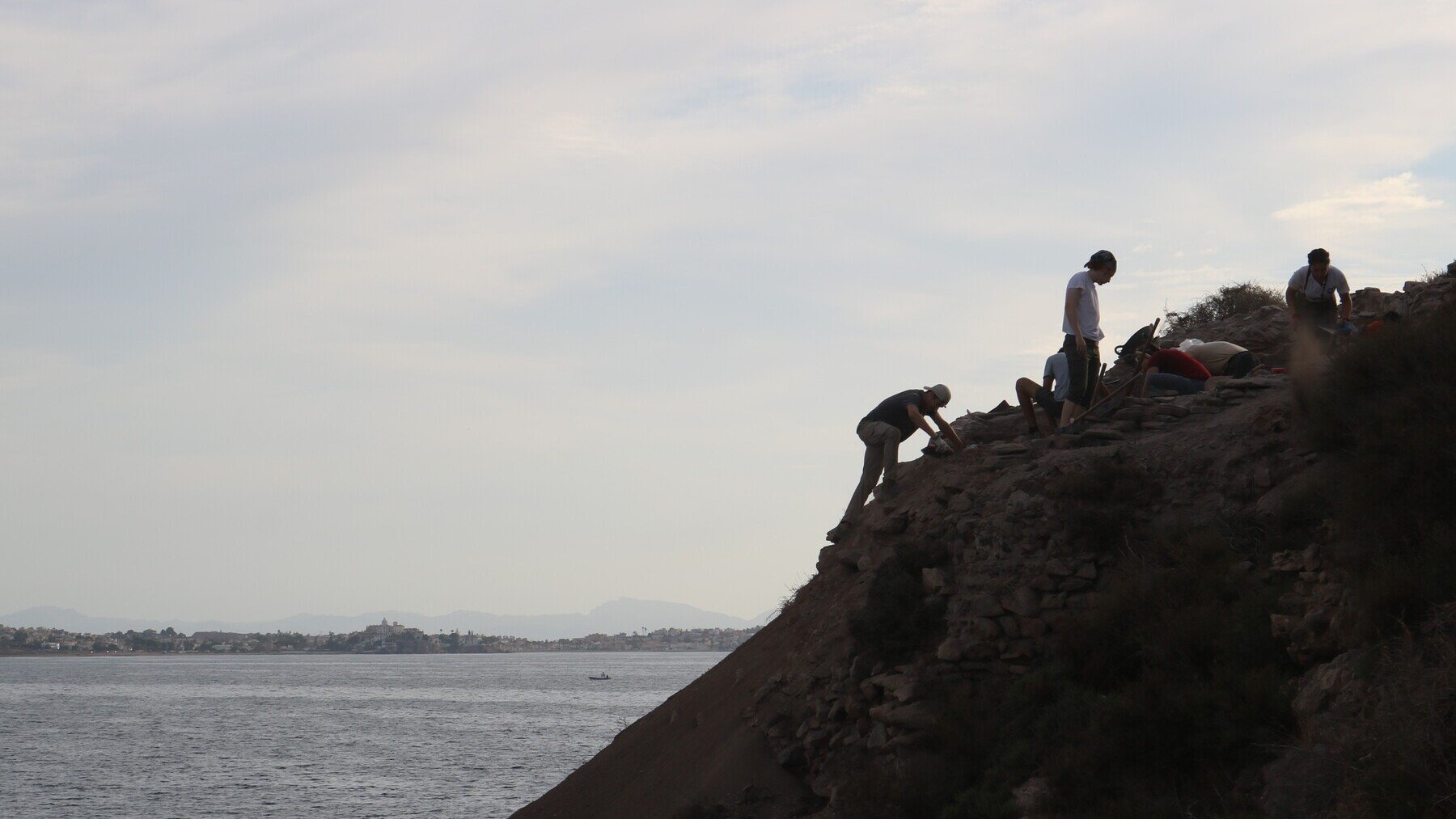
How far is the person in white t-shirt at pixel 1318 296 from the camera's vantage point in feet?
46.0

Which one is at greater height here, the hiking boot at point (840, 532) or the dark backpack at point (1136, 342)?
the dark backpack at point (1136, 342)

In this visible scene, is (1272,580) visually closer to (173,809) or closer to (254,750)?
(173,809)

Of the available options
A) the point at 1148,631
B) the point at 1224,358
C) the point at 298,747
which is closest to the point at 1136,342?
the point at 1224,358

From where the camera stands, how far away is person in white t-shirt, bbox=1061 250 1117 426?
13.4 m

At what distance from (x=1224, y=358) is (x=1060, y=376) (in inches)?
143

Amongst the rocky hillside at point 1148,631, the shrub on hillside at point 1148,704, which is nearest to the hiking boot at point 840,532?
the rocky hillside at point 1148,631

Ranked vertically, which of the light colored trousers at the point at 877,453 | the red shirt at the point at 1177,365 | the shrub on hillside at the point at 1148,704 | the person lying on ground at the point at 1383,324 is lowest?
the shrub on hillside at the point at 1148,704

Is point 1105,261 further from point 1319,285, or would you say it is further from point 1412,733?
point 1412,733

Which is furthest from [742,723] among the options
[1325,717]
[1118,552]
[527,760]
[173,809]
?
[527,760]

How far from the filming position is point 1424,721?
7.16m

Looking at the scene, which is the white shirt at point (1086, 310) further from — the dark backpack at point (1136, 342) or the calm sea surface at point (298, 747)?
the calm sea surface at point (298, 747)

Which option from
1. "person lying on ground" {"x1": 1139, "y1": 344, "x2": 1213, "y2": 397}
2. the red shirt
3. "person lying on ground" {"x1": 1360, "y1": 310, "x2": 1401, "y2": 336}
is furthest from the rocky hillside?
the red shirt

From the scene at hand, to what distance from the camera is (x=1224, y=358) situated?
16547mm

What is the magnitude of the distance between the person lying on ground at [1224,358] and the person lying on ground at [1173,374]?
0.61 m
